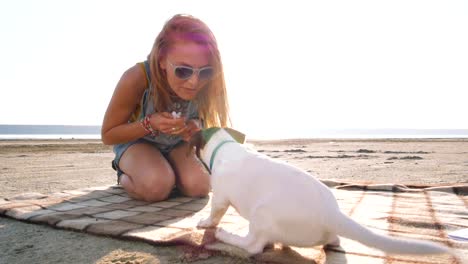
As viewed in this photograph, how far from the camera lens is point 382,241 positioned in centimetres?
130

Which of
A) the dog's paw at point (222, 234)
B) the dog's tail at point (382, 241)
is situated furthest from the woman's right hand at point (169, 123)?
the dog's tail at point (382, 241)

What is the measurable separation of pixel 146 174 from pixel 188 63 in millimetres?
1022

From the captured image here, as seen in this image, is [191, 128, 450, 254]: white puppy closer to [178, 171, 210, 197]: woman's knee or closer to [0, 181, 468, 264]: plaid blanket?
[0, 181, 468, 264]: plaid blanket

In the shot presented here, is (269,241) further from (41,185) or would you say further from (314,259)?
(41,185)

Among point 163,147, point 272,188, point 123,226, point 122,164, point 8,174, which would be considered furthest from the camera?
point 8,174

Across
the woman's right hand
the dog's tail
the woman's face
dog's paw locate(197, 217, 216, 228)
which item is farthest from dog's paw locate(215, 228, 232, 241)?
the woman's face

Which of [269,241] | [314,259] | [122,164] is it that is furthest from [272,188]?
[122,164]

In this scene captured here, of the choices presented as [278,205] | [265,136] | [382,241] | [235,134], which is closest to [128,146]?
[235,134]

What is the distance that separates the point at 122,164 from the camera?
10.2ft

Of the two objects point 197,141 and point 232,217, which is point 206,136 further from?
point 232,217

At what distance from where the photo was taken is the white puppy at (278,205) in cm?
139

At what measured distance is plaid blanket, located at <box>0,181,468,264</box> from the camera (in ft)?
5.58

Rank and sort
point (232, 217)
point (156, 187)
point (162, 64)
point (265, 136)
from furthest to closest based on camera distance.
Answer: point (265, 136) < point (156, 187) < point (162, 64) < point (232, 217)

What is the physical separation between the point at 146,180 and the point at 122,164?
1.15ft
